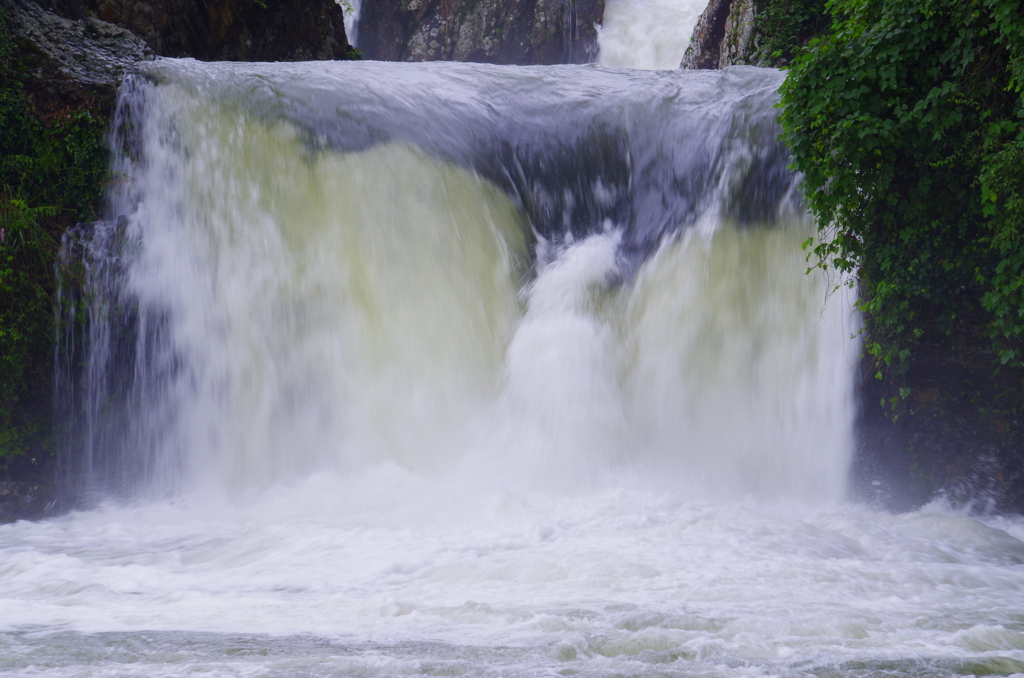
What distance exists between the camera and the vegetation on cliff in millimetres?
5352

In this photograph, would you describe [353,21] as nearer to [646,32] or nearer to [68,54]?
[646,32]

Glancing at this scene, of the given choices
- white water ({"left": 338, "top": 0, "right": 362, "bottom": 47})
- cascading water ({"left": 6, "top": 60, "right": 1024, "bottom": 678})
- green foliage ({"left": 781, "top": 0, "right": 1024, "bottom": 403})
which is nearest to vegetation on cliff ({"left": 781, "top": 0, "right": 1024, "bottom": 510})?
green foliage ({"left": 781, "top": 0, "right": 1024, "bottom": 403})

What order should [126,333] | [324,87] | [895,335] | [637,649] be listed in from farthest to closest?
1. [324,87]
2. [126,333]
3. [895,335]
4. [637,649]

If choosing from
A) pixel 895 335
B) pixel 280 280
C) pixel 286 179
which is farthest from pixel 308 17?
pixel 895 335

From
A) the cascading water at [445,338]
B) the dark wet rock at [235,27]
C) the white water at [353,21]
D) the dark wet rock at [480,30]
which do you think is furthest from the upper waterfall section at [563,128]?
the white water at [353,21]

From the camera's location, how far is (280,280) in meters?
7.09

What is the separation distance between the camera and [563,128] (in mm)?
8297

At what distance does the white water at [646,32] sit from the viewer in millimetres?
17609

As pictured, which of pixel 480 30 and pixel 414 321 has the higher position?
pixel 480 30

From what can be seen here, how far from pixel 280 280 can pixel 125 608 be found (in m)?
3.68

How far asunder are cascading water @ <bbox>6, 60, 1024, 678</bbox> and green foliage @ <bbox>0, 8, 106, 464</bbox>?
0.21 m

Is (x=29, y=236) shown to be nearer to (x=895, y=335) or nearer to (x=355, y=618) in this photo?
(x=355, y=618)

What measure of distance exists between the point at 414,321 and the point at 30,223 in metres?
3.14

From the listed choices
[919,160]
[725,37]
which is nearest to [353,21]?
[725,37]
